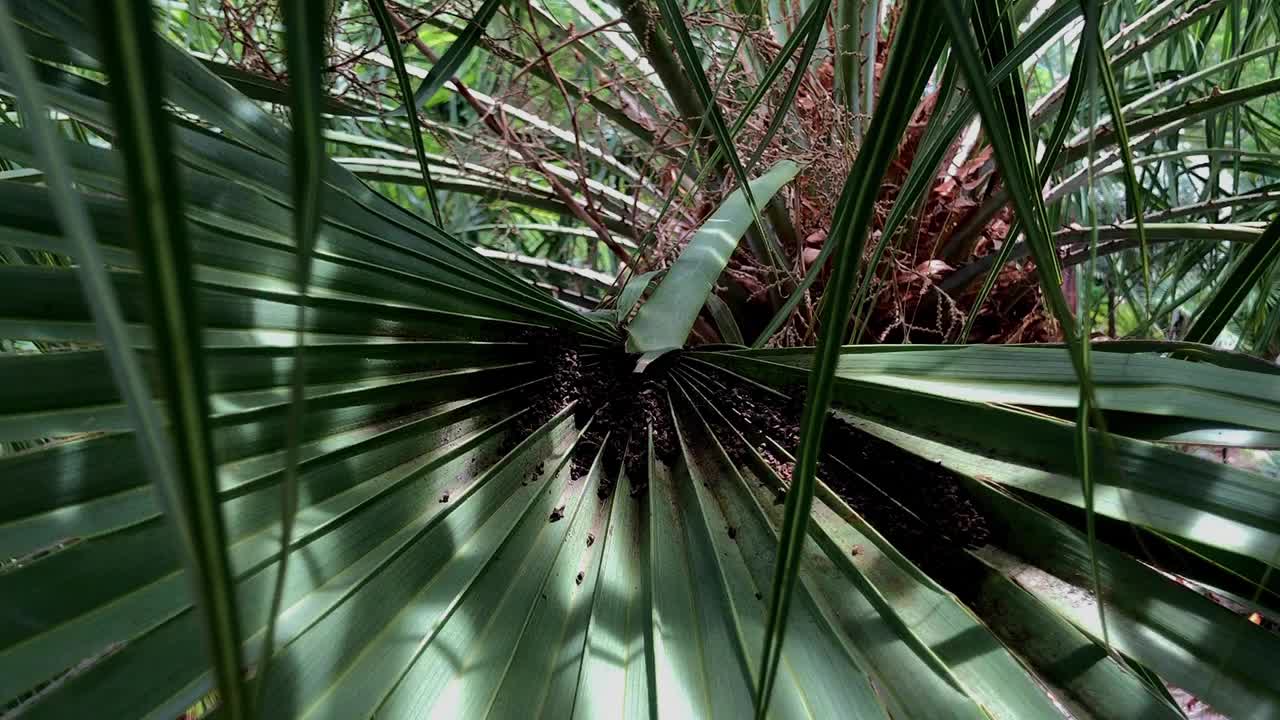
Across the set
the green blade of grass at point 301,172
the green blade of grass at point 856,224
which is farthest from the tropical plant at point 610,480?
the green blade of grass at point 301,172

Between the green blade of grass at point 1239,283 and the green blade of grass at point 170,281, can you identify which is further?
the green blade of grass at point 1239,283

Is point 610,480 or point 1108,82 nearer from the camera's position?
point 1108,82

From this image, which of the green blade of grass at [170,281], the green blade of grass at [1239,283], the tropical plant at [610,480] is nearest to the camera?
the green blade of grass at [170,281]

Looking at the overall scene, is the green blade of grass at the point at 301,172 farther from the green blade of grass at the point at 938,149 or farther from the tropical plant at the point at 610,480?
the green blade of grass at the point at 938,149

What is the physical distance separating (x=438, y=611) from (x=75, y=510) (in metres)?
0.16

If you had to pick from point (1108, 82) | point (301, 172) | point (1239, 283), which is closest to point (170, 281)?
point (301, 172)

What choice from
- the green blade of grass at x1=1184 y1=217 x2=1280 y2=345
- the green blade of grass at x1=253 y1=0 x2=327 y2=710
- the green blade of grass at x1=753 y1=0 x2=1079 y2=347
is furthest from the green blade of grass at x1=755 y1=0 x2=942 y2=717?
the green blade of grass at x1=1184 y1=217 x2=1280 y2=345

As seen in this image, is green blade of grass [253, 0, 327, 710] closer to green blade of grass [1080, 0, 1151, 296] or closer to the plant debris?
green blade of grass [1080, 0, 1151, 296]

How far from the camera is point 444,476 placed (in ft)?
1.43

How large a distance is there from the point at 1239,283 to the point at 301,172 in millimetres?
523

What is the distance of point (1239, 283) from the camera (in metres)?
0.45

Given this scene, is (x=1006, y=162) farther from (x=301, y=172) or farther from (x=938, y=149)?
(x=938, y=149)

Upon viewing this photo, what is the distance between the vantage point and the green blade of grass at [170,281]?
11 cm

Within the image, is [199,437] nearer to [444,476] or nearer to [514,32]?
[444,476]
